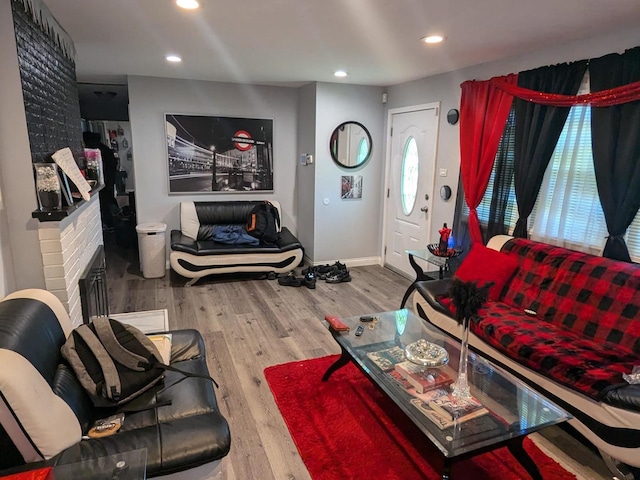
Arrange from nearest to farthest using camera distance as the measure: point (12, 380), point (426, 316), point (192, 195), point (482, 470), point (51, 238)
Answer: point (12, 380) → point (482, 470) → point (51, 238) → point (426, 316) → point (192, 195)

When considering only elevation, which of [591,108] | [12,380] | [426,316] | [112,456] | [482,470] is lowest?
[482,470]

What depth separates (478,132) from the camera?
368cm

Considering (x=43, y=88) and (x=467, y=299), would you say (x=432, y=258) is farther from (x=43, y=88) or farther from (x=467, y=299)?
(x=43, y=88)

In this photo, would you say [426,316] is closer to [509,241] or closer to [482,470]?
[509,241]

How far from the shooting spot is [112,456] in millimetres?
1350

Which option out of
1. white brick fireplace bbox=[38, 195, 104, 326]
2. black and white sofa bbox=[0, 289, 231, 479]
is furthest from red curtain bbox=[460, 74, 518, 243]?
white brick fireplace bbox=[38, 195, 104, 326]

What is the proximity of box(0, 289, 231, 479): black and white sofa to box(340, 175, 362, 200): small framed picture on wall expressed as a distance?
3.67 m

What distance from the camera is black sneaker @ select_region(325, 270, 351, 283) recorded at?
16.0 feet

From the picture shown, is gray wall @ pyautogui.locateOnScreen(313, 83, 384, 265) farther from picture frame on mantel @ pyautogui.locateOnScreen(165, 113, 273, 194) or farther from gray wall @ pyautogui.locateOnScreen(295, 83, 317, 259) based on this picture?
picture frame on mantel @ pyautogui.locateOnScreen(165, 113, 273, 194)

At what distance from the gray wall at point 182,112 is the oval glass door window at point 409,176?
1.59 meters

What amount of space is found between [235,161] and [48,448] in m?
4.40

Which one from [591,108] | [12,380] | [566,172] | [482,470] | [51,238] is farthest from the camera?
[566,172]

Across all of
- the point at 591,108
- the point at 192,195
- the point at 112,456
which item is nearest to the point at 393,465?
the point at 112,456

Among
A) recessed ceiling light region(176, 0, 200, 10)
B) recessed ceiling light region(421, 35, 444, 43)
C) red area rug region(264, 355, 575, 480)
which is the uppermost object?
recessed ceiling light region(421, 35, 444, 43)
